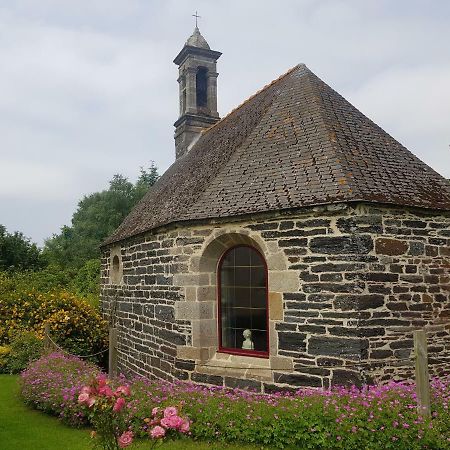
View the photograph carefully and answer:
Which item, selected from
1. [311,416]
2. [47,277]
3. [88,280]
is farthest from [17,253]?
[311,416]

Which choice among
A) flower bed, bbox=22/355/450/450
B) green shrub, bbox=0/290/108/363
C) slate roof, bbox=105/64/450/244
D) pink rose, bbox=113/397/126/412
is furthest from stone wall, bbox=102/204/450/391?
green shrub, bbox=0/290/108/363

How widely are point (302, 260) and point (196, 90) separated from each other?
1164cm

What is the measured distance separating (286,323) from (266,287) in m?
0.80

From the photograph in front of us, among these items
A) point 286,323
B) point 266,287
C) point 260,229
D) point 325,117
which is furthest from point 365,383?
point 325,117

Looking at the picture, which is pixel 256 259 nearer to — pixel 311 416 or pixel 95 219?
pixel 311 416

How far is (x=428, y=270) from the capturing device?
24.5ft

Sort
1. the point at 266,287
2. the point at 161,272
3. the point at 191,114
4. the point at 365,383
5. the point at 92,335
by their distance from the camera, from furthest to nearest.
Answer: the point at 191,114
the point at 92,335
the point at 161,272
the point at 266,287
the point at 365,383

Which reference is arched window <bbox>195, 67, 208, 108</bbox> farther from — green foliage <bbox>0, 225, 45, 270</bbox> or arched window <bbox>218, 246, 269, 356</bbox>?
green foliage <bbox>0, 225, 45, 270</bbox>

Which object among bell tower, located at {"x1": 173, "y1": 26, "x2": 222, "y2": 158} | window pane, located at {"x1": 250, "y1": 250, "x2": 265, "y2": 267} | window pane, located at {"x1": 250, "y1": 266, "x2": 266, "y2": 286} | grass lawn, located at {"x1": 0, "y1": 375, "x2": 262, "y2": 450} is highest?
bell tower, located at {"x1": 173, "y1": 26, "x2": 222, "y2": 158}

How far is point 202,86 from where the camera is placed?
687 inches

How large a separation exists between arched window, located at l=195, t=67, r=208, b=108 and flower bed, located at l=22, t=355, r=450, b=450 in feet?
40.5

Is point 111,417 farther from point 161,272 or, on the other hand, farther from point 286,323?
point 161,272

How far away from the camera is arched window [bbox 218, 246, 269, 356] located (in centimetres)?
790

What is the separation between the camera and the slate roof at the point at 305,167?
729 cm
